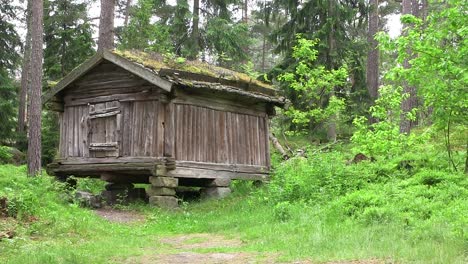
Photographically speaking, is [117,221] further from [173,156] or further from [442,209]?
[442,209]

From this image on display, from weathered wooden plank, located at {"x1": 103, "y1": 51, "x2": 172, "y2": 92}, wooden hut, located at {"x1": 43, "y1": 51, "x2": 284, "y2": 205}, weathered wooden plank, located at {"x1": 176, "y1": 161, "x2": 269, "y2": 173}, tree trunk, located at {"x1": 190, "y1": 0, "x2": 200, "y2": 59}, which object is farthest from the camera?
Result: tree trunk, located at {"x1": 190, "y1": 0, "x2": 200, "y2": 59}

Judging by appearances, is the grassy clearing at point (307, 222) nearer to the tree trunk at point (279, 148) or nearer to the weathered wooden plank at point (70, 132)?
the weathered wooden plank at point (70, 132)

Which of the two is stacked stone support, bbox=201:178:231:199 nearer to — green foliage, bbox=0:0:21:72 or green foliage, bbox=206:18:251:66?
green foliage, bbox=206:18:251:66

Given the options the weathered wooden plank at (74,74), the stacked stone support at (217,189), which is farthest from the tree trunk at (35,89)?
the stacked stone support at (217,189)

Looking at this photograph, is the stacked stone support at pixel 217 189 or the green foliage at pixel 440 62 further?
the stacked stone support at pixel 217 189

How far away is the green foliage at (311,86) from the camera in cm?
2127

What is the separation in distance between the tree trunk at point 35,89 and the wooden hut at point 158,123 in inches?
44.5

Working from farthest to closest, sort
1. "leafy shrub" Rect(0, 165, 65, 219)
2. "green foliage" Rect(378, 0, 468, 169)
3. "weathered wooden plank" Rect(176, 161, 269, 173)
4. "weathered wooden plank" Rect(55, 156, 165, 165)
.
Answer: "weathered wooden plank" Rect(176, 161, 269, 173)
"weathered wooden plank" Rect(55, 156, 165, 165)
"green foliage" Rect(378, 0, 468, 169)
"leafy shrub" Rect(0, 165, 65, 219)

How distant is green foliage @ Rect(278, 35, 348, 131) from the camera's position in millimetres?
21266

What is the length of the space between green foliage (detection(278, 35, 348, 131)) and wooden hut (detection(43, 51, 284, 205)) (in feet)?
13.2

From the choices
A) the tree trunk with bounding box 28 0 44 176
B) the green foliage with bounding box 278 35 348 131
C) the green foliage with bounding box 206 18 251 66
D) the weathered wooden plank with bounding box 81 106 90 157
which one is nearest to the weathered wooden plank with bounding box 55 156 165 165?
the weathered wooden plank with bounding box 81 106 90 157

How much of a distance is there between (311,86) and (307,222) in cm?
1286

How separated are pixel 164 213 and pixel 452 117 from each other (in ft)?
24.6

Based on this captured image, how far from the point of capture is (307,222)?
29.7 feet
